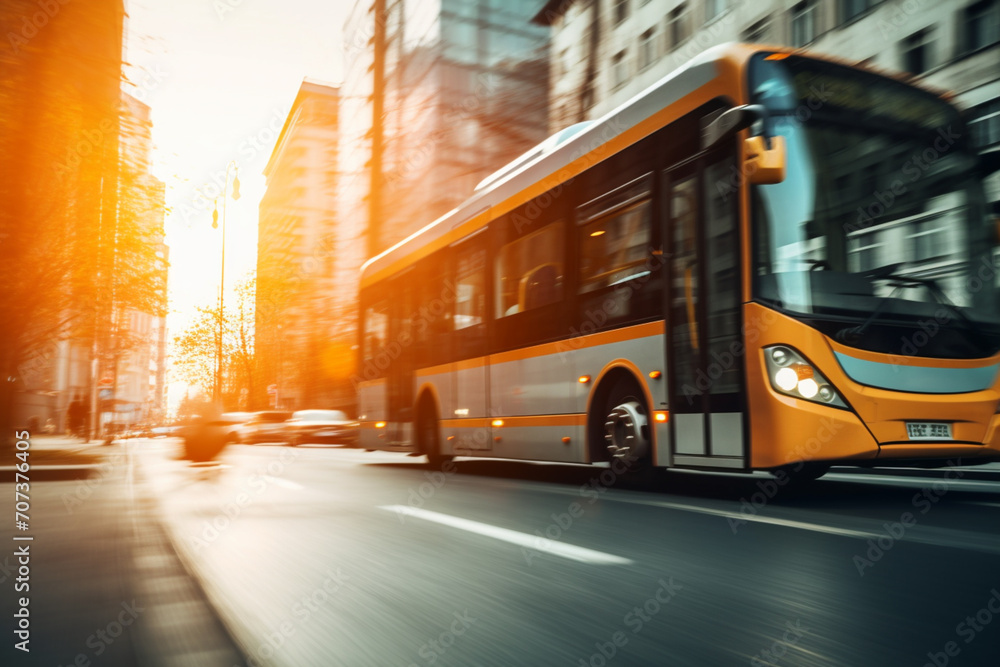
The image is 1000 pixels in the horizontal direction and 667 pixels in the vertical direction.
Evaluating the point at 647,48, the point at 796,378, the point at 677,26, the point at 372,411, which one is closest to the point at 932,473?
the point at 796,378

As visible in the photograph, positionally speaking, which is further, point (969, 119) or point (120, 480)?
point (120, 480)

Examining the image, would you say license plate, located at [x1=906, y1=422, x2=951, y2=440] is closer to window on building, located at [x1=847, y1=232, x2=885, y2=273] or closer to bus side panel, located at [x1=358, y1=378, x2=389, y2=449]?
window on building, located at [x1=847, y1=232, x2=885, y2=273]

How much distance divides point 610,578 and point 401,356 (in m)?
10.3

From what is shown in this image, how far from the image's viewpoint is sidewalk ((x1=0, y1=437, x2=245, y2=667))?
3102mm

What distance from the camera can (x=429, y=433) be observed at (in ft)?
43.8

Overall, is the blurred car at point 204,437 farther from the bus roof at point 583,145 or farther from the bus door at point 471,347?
the bus door at point 471,347

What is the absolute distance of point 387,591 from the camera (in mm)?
4211

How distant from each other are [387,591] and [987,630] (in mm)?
2487

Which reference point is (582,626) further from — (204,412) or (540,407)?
(204,412)

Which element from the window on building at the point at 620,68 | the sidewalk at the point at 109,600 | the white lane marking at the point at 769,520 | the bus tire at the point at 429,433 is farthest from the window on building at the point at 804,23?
the sidewalk at the point at 109,600

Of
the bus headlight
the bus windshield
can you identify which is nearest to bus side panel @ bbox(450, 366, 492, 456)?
the bus headlight

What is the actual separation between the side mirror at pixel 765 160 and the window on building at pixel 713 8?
30.0 m

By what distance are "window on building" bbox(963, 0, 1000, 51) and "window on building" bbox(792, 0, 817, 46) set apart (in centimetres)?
570

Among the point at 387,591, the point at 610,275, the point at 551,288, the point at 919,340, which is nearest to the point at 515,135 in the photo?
the point at 551,288
